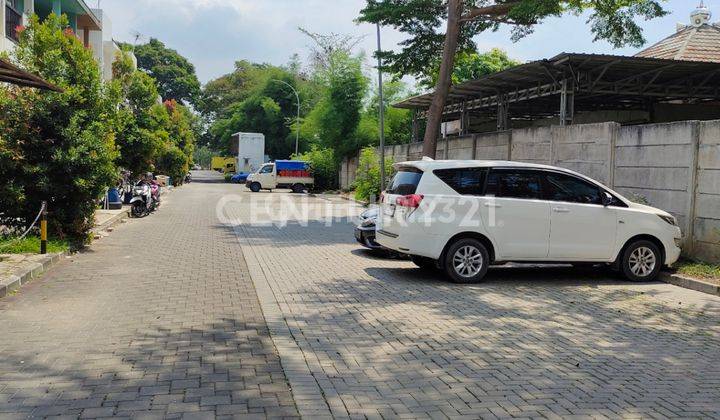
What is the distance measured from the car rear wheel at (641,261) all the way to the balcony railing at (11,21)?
17.4 m

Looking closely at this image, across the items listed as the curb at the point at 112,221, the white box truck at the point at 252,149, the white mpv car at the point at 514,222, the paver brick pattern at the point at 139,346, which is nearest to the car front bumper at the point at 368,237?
the white mpv car at the point at 514,222

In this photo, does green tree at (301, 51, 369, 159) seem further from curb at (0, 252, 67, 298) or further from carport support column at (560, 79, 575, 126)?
curb at (0, 252, 67, 298)

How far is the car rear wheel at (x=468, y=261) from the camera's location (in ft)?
30.5

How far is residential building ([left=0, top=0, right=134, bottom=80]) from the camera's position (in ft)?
60.8

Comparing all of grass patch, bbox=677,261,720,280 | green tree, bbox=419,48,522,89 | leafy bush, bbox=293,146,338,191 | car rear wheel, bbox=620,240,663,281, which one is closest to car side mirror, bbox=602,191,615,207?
car rear wheel, bbox=620,240,663,281

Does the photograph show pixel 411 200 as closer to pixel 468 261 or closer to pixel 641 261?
pixel 468 261

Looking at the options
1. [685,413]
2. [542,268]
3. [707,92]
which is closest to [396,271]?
[542,268]

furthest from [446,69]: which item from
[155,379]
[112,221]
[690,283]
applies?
[155,379]

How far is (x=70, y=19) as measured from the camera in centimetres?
2703

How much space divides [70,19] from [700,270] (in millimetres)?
26077

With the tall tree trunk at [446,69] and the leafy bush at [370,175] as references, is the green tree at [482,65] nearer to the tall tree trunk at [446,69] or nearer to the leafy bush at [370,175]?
the leafy bush at [370,175]

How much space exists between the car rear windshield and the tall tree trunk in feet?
30.9

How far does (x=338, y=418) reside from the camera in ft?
14.1

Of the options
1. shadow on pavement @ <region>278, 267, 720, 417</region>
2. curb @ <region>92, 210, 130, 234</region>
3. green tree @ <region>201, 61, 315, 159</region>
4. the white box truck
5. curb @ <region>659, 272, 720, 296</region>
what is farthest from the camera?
green tree @ <region>201, 61, 315, 159</region>
